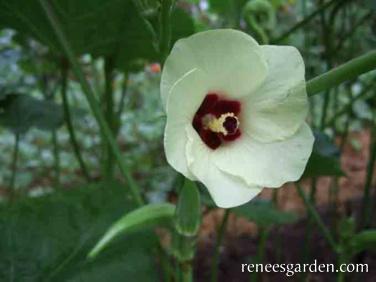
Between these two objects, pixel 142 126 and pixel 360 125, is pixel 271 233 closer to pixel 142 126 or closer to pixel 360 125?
pixel 142 126

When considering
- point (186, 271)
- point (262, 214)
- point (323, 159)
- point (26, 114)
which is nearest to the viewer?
point (186, 271)

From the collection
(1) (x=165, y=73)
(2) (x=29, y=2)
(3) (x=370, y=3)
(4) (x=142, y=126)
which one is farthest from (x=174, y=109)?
(4) (x=142, y=126)

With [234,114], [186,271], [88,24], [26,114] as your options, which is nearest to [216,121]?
[234,114]

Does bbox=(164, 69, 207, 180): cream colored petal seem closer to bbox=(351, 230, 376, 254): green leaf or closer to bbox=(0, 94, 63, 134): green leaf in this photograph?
bbox=(351, 230, 376, 254): green leaf

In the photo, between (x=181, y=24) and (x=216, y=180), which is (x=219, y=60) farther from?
(x=181, y=24)

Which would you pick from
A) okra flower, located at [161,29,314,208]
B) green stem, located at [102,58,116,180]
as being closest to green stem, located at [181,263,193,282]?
okra flower, located at [161,29,314,208]

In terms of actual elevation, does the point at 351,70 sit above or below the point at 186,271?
above

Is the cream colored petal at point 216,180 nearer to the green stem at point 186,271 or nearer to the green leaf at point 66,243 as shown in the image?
the green stem at point 186,271

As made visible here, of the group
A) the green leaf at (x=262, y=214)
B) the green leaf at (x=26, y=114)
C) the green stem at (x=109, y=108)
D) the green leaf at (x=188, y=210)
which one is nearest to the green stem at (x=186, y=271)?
the green leaf at (x=188, y=210)
